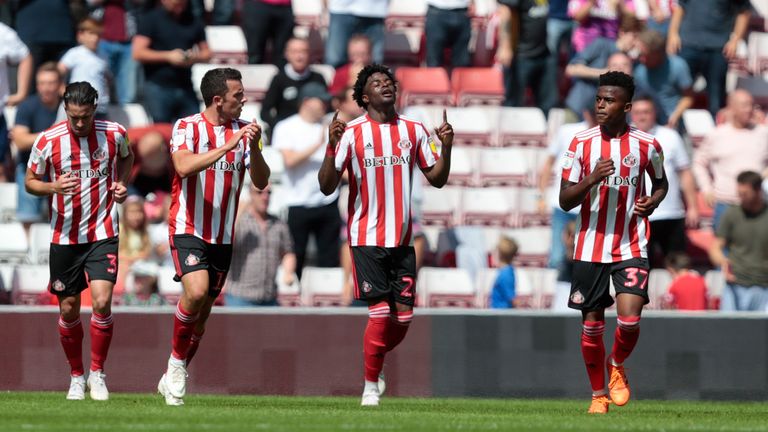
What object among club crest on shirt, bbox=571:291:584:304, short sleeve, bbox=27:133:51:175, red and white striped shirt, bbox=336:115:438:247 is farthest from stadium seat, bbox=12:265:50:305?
club crest on shirt, bbox=571:291:584:304

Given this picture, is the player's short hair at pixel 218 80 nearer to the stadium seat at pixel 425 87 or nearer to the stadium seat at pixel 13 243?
the stadium seat at pixel 13 243

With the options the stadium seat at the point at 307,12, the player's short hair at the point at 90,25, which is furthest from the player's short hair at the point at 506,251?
the stadium seat at the point at 307,12

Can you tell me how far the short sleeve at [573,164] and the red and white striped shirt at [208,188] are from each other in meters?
2.05

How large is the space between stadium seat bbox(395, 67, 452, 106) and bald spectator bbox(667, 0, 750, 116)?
2.44 m

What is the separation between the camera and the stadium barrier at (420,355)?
12781 millimetres

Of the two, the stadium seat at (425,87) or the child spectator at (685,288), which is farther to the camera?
the stadium seat at (425,87)

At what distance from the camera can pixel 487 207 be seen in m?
16.4

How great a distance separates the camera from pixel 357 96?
1087 cm

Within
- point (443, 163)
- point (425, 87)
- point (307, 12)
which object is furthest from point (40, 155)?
point (307, 12)

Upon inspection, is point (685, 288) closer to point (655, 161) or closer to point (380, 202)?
point (655, 161)

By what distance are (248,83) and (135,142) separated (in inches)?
92.3

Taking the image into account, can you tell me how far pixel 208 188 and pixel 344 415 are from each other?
1881 mm

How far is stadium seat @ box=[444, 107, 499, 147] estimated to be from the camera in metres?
17.3

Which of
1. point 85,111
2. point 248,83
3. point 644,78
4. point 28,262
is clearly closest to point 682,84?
point 644,78
